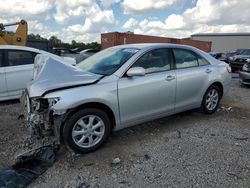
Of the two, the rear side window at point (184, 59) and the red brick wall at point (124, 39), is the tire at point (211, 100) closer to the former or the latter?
the rear side window at point (184, 59)

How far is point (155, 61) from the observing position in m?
4.80

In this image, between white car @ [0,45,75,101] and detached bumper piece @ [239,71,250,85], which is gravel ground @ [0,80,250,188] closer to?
white car @ [0,45,75,101]

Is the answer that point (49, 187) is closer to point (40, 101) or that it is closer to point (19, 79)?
point (40, 101)

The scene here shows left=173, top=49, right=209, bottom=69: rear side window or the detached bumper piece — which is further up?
left=173, top=49, right=209, bottom=69: rear side window

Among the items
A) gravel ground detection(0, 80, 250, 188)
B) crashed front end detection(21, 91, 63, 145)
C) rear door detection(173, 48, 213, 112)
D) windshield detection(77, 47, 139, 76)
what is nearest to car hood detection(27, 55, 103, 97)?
crashed front end detection(21, 91, 63, 145)

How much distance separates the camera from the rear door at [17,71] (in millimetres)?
6828

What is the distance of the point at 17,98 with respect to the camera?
7016 millimetres

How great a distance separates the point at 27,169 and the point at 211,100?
3852 mm

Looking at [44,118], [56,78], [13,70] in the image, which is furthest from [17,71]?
[44,118]

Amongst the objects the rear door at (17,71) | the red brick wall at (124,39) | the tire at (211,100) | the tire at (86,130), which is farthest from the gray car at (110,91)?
the red brick wall at (124,39)

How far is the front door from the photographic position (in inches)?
169

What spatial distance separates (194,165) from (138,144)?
3.27ft

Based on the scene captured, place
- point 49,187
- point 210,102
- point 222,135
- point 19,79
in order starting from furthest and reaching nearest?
1. point 19,79
2. point 210,102
3. point 222,135
4. point 49,187

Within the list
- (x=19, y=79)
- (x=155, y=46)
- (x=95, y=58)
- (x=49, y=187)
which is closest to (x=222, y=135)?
(x=155, y=46)
